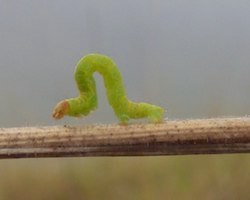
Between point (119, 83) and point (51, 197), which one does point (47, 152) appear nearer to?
point (119, 83)

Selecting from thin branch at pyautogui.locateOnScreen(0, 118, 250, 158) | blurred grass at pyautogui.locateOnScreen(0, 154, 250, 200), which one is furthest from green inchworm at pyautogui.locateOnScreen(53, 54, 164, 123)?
blurred grass at pyautogui.locateOnScreen(0, 154, 250, 200)

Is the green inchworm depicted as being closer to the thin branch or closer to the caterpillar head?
the caterpillar head

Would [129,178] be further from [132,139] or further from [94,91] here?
[132,139]

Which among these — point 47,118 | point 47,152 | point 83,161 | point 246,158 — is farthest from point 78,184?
point 47,152

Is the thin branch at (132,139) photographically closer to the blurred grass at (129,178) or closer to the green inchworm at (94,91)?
the green inchworm at (94,91)

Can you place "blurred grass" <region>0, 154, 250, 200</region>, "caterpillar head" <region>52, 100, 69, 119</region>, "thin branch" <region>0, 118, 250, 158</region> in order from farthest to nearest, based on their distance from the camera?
"blurred grass" <region>0, 154, 250, 200</region> < "caterpillar head" <region>52, 100, 69, 119</region> < "thin branch" <region>0, 118, 250, 158</region>

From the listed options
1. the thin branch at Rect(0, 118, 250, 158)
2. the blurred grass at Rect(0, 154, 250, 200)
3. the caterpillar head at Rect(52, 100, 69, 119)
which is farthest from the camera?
the blurred grass at Rect(0, 154, 250, 200)

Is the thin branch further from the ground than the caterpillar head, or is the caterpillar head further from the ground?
the caterpillar head
